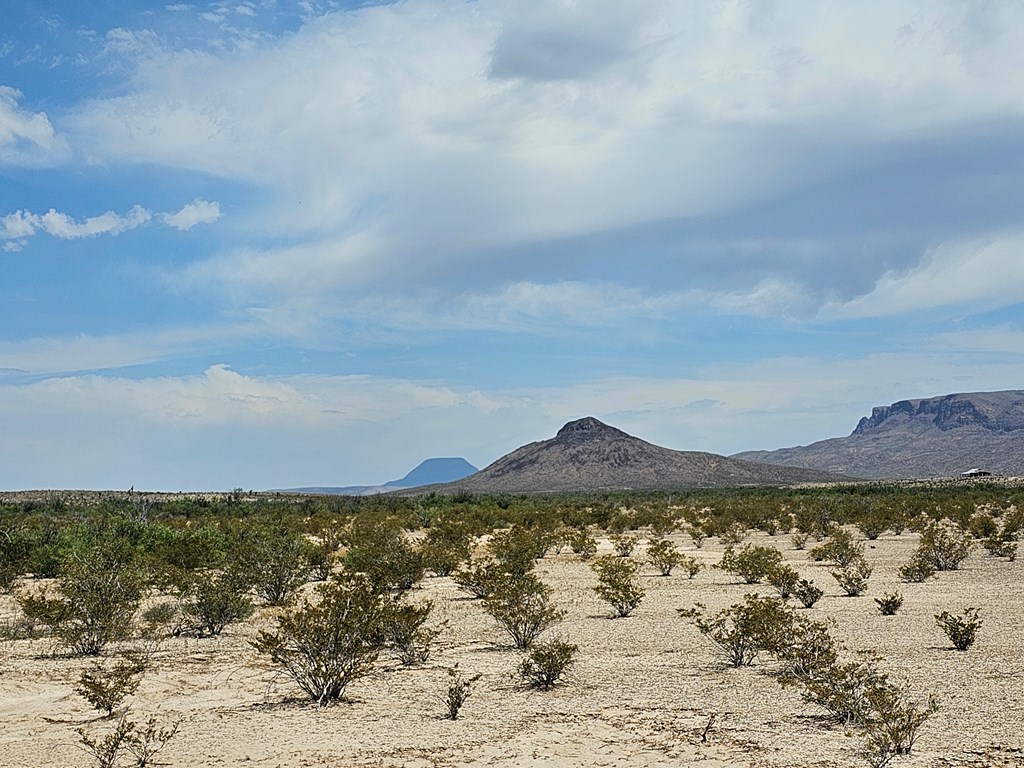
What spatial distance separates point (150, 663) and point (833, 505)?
49.3 metres

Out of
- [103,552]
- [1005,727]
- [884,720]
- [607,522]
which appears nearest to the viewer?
[884,720]

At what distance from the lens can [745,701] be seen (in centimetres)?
1164

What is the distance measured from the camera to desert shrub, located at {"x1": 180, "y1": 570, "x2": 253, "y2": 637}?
1752 cm

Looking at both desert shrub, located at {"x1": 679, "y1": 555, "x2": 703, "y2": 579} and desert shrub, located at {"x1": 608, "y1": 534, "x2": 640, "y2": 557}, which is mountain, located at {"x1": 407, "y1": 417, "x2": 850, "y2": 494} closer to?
desert shrub, located at {"x1": 608, "y1": 534, "x2": 640, "y2": 557}

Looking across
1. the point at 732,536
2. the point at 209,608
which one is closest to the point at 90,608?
the point at 209,608

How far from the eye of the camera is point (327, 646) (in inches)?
495

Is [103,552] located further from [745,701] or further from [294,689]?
[745,701]

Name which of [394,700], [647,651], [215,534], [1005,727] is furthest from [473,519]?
[1005,727]

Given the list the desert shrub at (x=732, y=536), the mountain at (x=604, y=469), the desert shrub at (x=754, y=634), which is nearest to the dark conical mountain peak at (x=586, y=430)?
the mountain at (x=604, y=469)

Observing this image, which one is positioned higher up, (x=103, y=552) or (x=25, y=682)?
(x=103, y=552)

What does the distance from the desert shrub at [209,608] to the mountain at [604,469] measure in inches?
4766

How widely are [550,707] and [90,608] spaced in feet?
29.4

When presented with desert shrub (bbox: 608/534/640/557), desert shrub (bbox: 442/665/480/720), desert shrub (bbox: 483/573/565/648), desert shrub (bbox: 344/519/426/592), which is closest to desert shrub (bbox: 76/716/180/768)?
desert shrub (bbox: 442/665/480/720)

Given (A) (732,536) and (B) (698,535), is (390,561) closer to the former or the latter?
(A) (732,536)
